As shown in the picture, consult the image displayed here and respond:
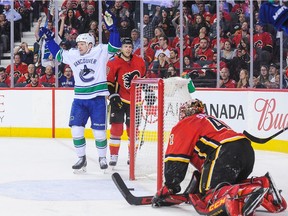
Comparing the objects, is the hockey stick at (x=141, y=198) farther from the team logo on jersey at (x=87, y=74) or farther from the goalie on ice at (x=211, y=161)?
the team logo on jersey at (x=87, y=74)

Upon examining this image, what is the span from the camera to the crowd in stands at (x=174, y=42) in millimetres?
11086

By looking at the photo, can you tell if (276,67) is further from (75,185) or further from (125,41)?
(75,185)

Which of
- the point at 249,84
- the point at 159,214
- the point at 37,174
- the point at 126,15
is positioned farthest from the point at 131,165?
the point at 126,15

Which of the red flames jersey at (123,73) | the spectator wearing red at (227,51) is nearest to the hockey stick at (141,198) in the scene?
the red flames jersey at (123,73)

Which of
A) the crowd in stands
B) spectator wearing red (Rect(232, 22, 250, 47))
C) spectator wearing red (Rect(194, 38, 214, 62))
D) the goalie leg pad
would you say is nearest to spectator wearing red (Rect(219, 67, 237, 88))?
the crowd in stands

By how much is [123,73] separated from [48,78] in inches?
150

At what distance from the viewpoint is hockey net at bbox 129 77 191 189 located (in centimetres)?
632

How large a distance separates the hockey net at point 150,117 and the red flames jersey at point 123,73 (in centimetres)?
33

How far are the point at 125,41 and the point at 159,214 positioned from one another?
2759 millimetres

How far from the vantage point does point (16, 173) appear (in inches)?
295

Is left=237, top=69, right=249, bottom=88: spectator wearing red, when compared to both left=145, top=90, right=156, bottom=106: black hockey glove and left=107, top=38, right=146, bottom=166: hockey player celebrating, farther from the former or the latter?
left=145, top=90, right=156, bottom=106: black hockey glove

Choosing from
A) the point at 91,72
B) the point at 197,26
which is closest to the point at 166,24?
the point at 197,26

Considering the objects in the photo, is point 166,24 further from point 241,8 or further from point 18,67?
point 18,67

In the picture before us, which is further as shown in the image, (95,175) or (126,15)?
(126,15)
